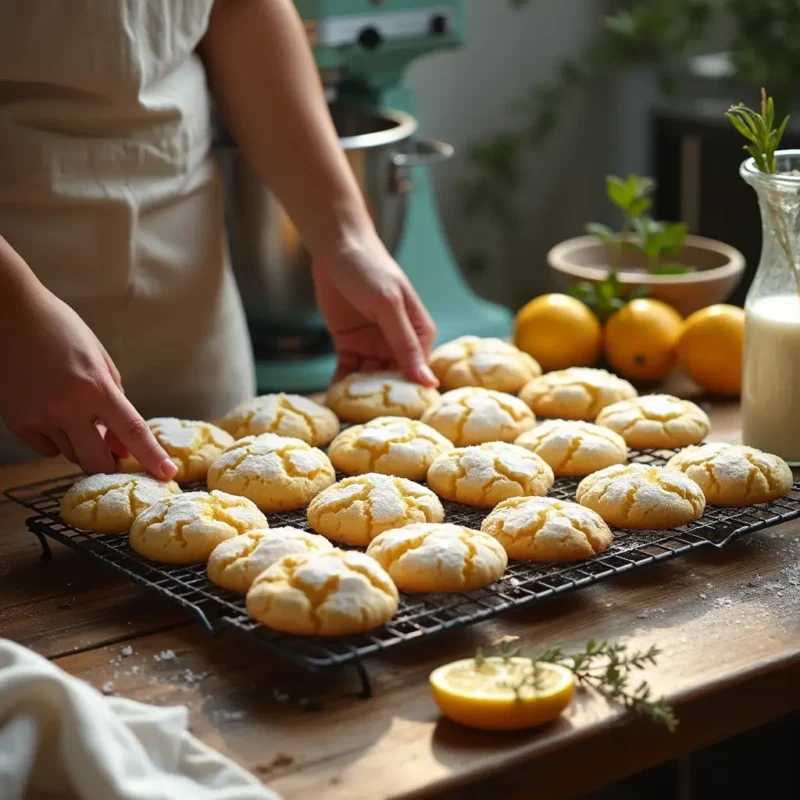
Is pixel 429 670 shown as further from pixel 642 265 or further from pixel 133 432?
pixel 642 265

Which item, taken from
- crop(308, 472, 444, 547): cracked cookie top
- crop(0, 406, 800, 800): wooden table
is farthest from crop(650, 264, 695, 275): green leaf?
crop(308, 472, 444, 547): cracked cookie top

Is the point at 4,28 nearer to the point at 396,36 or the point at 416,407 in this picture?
the point at 416,407

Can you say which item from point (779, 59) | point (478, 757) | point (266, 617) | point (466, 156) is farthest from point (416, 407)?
point (466, 156)

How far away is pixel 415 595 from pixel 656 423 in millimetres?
608

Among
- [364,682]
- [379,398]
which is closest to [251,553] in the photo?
[364,682]

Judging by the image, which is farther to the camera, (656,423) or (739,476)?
(656,423)

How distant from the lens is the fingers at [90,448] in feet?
5.17

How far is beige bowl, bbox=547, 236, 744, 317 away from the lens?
2.21 metres

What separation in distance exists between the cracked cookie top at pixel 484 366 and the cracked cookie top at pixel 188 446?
435mm

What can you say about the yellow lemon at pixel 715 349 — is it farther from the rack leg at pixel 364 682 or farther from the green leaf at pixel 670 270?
the rack leg at pixel 364 682

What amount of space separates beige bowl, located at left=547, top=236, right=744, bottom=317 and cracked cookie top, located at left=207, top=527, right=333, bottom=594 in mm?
1066

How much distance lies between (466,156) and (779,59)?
1177mm

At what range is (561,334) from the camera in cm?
215

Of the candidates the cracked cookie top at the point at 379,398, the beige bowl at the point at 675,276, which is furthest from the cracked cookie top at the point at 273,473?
the beige bowl at the point at 675,276
